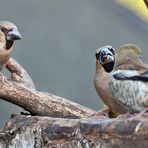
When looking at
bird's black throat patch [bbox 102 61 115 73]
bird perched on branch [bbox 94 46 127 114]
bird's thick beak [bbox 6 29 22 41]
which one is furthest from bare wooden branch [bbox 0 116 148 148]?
bird's thick beak [bbox 6 29 22 41]

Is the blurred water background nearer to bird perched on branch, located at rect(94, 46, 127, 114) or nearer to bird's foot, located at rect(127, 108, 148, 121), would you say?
bird perched on branch, located at rect(94, 46, 127, 114)

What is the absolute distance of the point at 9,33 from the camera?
226 inches

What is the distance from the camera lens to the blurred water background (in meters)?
6.97

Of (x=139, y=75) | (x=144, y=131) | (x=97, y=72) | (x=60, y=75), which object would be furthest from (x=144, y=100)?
(x=60, y=75)

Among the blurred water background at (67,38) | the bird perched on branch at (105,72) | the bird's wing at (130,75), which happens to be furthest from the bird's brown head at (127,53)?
the blurred water background at (67,38)

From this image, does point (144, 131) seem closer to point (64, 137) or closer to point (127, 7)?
point (64, 137)

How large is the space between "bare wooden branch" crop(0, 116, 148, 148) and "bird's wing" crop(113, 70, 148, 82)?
30 centimetres

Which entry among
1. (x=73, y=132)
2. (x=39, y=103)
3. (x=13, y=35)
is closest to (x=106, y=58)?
(x=39, y=103)

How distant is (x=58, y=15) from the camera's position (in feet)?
24.5

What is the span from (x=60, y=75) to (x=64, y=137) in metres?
2.86

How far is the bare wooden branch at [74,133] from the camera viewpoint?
12.6ft

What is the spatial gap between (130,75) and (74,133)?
17.8 inches

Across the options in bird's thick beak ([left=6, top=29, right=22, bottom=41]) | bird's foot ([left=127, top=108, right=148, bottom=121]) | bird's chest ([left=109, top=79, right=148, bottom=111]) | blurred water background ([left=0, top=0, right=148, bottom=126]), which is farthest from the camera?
blurred water background ([left=0, top=0, right=148, bottom=126])

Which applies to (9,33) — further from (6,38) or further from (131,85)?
(131,85)
